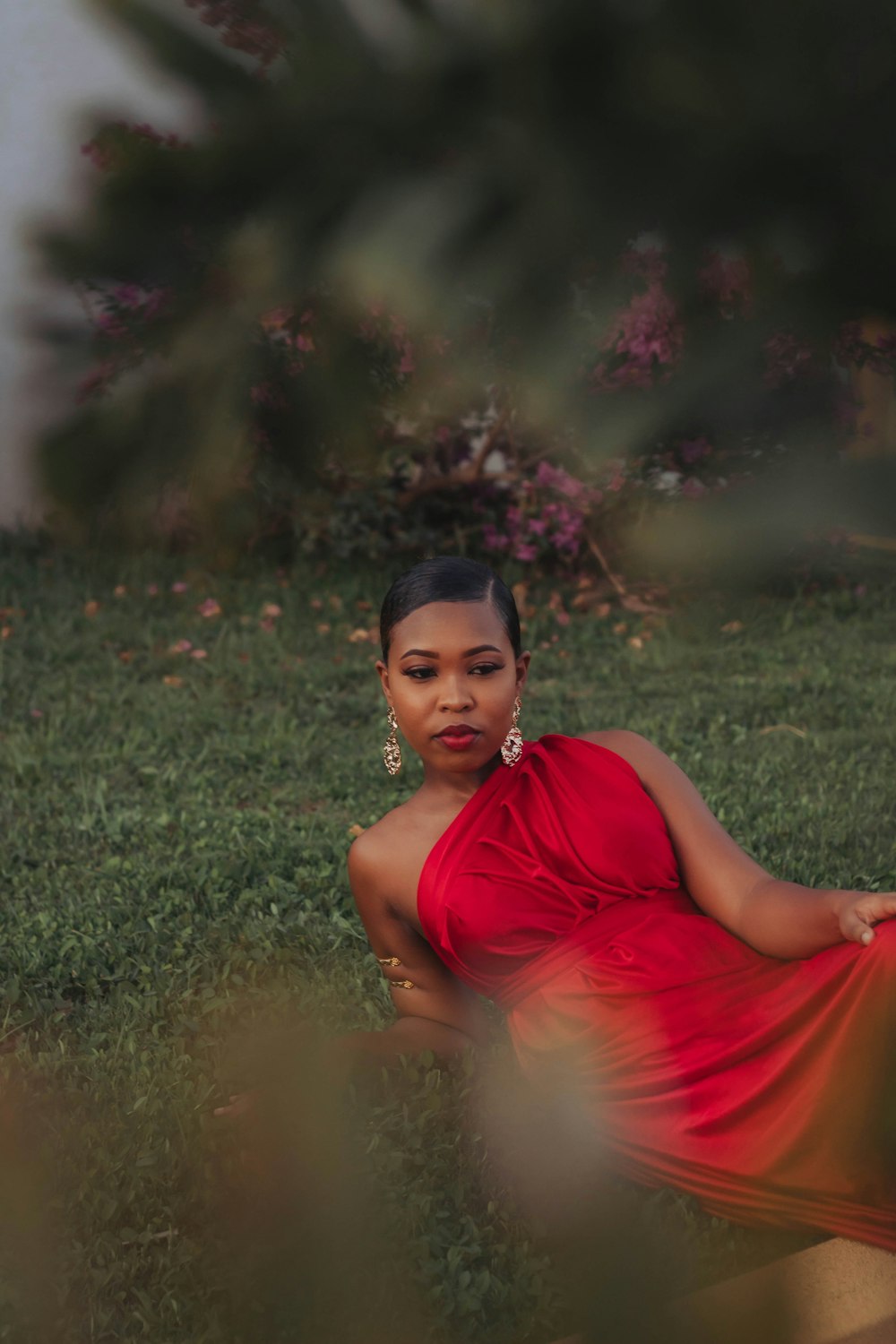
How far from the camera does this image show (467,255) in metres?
0.37

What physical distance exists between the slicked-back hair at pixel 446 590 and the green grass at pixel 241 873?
45cm

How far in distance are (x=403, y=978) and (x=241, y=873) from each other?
106cm

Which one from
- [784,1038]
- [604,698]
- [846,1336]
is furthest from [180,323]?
[604,698]

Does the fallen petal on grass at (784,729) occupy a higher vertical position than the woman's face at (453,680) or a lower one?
lower

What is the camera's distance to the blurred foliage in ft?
1.12

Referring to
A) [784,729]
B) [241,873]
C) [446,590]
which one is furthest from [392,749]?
[784,729]

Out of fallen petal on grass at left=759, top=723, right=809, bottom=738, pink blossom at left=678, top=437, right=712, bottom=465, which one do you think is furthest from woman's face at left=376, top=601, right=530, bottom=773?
fallen petal on grass at left=759, top=723, right=809, bottom=738

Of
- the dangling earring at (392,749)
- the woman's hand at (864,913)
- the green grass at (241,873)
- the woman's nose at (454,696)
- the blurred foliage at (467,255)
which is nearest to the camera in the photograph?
the blurred foliage at (467,255)

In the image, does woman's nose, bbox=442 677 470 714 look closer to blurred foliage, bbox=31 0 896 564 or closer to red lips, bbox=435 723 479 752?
red lips, bbox=435 723 479 752

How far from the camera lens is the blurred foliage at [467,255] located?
0.34m

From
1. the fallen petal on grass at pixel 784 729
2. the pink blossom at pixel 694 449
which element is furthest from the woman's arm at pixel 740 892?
the fallen petal on grass at pixel 784 729

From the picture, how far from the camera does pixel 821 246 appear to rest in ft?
1.15

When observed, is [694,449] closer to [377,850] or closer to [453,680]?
[453,680]

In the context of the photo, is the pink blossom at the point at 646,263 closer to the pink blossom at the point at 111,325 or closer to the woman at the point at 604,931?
the pink blossom at the point at 111,325
